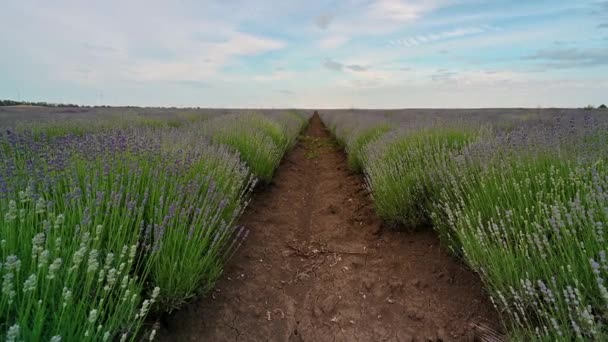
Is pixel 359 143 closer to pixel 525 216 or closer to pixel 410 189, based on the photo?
pixel 410 189

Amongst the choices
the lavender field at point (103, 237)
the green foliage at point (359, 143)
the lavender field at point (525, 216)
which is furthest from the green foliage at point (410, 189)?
the green foliage at point (359, 143)

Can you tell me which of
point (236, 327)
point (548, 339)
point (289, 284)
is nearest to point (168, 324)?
point (236, 327)

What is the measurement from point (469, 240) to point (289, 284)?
1.62 m

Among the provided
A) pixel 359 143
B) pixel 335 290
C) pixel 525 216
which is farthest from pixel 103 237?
pixel 359 143

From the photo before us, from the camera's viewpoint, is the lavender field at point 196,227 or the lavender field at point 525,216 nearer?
the lavender field at point 196,227

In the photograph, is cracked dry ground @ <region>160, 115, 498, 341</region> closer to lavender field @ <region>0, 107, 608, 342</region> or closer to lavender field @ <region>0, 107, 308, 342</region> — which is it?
lavender field @ <region>0, 107, 608, 342</region>

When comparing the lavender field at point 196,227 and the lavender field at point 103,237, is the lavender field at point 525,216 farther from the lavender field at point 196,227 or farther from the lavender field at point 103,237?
the lavender field at point 103,237

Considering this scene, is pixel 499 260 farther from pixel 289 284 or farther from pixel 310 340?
pixel 289 284

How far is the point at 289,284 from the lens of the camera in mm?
3488

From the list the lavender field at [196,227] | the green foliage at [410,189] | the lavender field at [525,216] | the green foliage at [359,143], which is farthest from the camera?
the green foliage at [359,143]

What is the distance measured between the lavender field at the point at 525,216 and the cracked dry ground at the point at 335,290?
259 millimetres

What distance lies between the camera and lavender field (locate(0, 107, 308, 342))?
152cm

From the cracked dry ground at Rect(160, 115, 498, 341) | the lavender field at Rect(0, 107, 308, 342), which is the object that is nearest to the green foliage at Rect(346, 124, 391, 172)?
the cracked dry ground at Rect(160, 115, 498, 341)

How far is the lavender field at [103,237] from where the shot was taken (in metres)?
1.52
